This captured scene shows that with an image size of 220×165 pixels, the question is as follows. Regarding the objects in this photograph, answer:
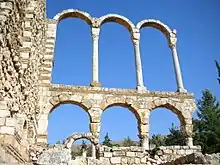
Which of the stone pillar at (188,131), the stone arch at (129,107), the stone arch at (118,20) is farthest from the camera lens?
the stone arch at (118,20)

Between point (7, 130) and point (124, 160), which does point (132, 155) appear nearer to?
point (124, 160)

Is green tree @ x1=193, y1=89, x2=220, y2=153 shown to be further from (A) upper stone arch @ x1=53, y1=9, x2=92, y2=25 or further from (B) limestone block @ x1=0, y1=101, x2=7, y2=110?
(B) limestone block @ x1=0, y1=101, x2=7, y2=110

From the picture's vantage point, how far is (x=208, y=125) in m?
24.3

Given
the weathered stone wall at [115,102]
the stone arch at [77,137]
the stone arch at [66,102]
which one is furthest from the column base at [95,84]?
the stone arch at [77,137]

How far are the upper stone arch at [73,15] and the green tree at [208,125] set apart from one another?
1304cm

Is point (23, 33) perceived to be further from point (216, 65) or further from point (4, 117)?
point (216, 65)

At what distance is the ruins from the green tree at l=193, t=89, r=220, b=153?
7842 mm

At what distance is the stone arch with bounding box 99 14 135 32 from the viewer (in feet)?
57.4

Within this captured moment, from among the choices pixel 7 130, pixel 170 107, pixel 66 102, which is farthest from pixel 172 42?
pixel 7 130

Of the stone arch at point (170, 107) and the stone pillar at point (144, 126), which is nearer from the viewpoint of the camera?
the stone pillar at point (144, 126)

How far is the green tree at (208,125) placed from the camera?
2215 cm

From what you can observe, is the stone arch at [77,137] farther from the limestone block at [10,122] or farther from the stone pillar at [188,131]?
the limestone block at [10,122]

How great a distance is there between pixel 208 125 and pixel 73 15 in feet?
49.3

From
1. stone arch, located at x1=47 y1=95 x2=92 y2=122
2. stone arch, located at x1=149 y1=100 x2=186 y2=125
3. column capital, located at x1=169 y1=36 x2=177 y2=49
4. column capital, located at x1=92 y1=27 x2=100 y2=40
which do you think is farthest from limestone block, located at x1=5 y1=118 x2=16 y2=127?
column capital, located at x1=169 y1=36 x2=177 y2=49
